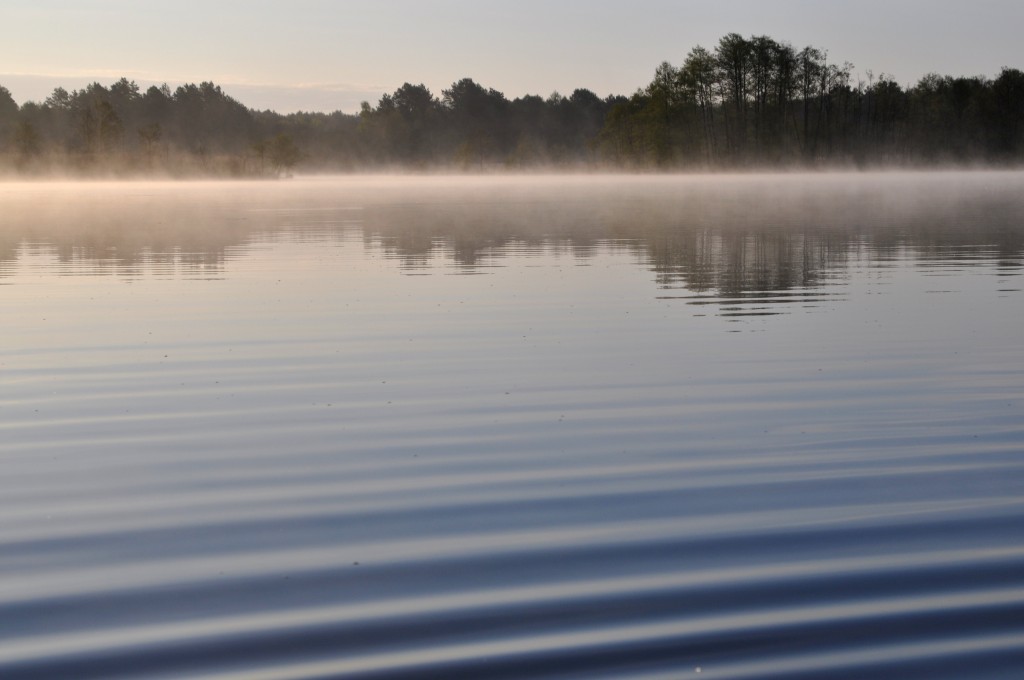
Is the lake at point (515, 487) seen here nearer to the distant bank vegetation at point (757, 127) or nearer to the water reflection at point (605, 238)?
the water reflection at point (605, 238)

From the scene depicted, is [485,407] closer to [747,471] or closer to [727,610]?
[747,471]

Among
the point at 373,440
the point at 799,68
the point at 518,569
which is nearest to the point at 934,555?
the point at 518,569

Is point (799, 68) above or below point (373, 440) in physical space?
above

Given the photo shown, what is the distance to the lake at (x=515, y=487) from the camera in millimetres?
4254

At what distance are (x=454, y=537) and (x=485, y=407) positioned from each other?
9.71ft

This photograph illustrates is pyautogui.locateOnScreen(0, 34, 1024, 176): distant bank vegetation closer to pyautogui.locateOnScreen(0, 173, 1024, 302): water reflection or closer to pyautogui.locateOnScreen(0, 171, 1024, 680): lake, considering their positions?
pyautogui.locateOnScreen(0, 173, 1024, 302): water reflection

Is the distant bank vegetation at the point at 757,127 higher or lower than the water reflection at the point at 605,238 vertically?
higher

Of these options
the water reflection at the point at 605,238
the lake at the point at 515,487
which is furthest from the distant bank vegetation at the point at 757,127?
the lake at the point at 515,487

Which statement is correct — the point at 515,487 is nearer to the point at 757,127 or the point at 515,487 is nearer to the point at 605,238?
the point at 605,238

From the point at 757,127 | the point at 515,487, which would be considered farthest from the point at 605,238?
the point at 757,127

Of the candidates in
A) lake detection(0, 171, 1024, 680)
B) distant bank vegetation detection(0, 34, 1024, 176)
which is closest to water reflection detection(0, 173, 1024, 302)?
lake detection(0, 171, 1024, 680)

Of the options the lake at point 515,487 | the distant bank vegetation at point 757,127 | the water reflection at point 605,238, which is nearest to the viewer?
the lake at point 515,487

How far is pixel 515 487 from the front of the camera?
622 cm

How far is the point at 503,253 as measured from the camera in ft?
74.7
